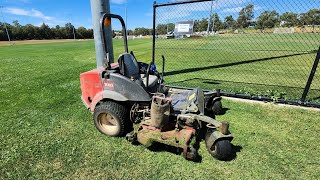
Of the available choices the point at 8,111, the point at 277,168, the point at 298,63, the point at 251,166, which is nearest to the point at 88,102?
the point at 8,111

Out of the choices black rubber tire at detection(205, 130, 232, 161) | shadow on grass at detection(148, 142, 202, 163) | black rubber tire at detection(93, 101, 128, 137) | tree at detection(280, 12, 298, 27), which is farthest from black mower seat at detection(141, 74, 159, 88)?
tree at detection(280, 12, 298, 27)

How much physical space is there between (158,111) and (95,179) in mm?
1227

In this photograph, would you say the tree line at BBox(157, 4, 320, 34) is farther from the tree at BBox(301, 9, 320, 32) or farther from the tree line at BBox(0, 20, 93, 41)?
the tree line at BBox(0, 20, 93, 41)

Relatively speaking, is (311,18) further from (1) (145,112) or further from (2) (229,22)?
A: (1) (145,112)

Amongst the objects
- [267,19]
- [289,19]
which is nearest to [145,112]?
[267,19]

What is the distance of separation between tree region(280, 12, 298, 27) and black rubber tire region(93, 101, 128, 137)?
16.6 ft

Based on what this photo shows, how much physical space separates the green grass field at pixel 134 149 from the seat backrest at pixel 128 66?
112 centimetres

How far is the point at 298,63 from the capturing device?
10.4 m

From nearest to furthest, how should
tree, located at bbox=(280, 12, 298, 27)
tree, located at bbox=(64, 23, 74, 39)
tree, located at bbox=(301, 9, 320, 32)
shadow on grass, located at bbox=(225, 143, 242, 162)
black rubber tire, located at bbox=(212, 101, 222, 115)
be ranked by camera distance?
1. shadow on grass, located at bbox=(225, 143, 242, 162)
2. black rubber tire, located at bbox=(212, 101, 222, 115)
3. tree, located at bbox=(301, 9, 320, 32)
4. tree, located at bbox=(280, 12, 298, 27)
5. tree, located at bbox=(64, 23, 74, 39)

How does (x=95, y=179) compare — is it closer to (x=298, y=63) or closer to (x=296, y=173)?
(x=296, y=173)

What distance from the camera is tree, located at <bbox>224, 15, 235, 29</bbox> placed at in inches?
235

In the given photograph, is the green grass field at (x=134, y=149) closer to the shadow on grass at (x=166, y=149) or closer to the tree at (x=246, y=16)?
the shadow on grass at (x=166, y=149)

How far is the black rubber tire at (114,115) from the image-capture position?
3.52 meters

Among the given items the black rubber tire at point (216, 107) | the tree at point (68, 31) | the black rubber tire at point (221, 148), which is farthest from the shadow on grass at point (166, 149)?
the tree at point (68, 31)
